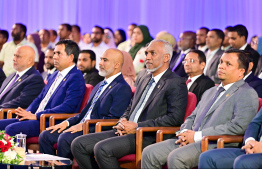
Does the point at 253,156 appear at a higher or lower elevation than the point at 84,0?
lower

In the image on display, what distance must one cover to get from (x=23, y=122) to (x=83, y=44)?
402cm

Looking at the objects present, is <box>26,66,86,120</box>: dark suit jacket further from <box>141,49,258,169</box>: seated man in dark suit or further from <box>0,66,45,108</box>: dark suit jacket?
<box>141,49,258,169</box>: seated man in dark suit

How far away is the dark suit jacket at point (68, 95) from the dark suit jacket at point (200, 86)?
1.20m

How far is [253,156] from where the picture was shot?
3.33 meters

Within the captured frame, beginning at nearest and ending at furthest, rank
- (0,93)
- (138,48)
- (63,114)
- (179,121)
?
(179,121)
(63,114)
(0,93)
(138,48)

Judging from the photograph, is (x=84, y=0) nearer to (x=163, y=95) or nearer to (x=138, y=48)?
(x=138, y=48)

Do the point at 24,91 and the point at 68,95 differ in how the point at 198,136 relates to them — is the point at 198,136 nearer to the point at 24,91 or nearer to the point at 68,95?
the point at 68,95

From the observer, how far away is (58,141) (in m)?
4.61

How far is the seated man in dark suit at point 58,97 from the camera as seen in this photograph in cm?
506

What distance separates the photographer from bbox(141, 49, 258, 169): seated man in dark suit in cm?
375

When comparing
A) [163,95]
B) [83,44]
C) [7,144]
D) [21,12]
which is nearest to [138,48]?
[83,44]

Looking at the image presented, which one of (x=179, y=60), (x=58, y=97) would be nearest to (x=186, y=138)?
(x=58, y=97)

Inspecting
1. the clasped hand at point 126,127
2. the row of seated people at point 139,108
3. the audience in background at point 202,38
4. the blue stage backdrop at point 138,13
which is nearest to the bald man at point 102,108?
the row of seated people at point 139,108

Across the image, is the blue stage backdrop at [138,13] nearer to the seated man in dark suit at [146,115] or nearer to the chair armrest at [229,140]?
the seated man in dark suit at [146,115]
